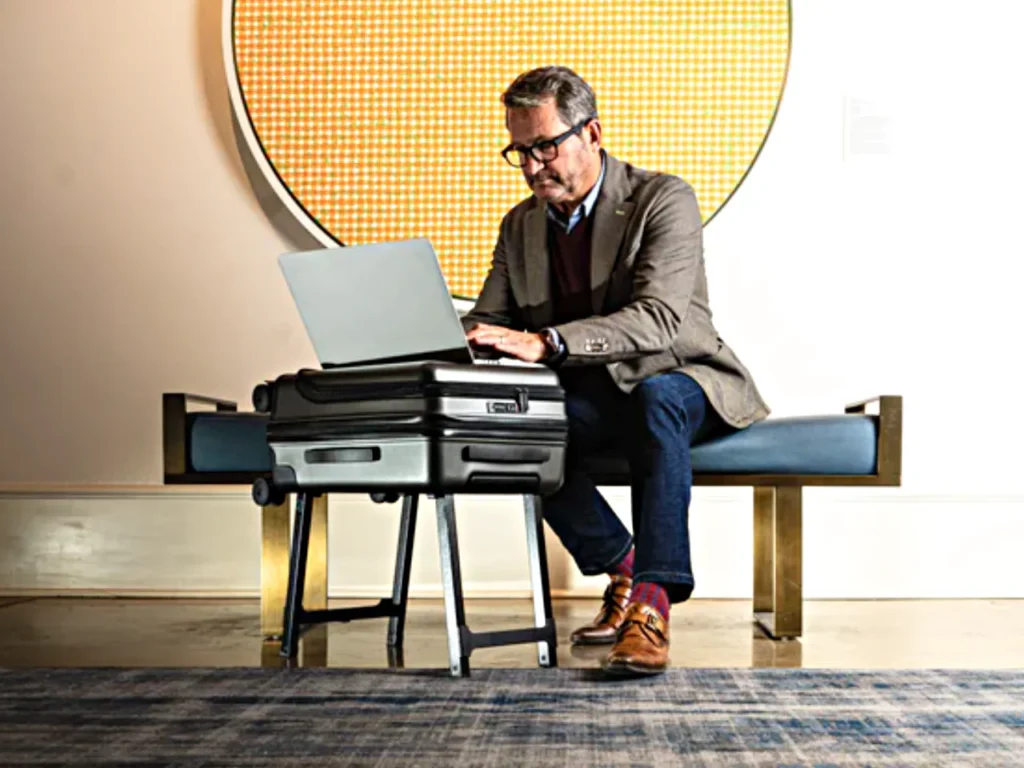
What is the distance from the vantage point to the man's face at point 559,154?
248 centimetres

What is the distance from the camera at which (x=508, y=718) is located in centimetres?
181

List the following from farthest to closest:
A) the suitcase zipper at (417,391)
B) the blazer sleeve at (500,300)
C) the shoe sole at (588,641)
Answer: the blazer sleeve at (500,300) → the shoe sole at (588,641) → the suitcase zipper at (417,391)

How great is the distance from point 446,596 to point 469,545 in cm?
127

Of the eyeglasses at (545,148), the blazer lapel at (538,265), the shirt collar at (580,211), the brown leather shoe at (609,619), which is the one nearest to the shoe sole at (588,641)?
the brown leather shoe at (609,619)

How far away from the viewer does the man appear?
91.4 inches

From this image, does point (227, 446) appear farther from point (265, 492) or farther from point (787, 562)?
point (787, 562)

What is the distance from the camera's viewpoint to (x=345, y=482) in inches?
85.5

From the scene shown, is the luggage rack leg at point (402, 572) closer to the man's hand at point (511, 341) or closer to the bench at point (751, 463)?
the bench at point (751, 463)

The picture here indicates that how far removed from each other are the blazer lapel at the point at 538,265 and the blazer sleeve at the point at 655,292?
0.16 metres

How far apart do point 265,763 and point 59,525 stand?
2060 mm

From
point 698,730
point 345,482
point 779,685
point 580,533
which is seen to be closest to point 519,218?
point 580,533

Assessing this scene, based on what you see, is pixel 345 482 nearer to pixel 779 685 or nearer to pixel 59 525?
pixel 779 685

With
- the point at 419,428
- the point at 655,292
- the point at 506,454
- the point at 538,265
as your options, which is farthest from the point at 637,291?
the point at 419,428

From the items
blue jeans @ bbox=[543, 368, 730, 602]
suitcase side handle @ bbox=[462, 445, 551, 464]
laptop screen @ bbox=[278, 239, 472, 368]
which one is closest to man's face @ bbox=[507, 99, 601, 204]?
blue jeans @ bbox=[543, 368, 730, 602]
